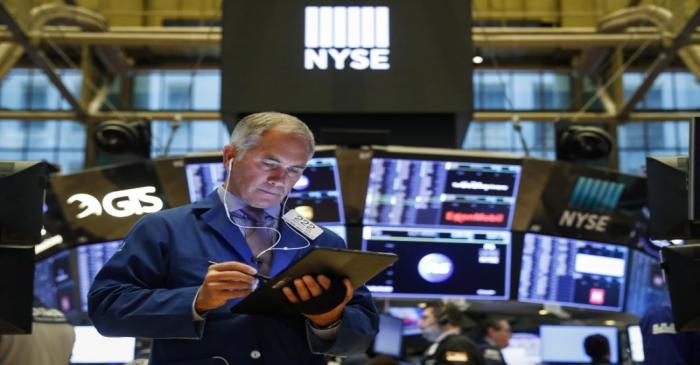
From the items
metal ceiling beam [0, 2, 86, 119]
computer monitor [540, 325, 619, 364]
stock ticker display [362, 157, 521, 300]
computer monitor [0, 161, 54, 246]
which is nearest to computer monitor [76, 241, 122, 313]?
stock ticker display [362, 157, 521, 300]

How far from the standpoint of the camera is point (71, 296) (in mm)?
7199

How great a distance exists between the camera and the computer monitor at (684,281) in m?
3.10

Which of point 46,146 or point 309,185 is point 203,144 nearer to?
point 46,146

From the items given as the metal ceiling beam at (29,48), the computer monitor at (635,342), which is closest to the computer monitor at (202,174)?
the metal ceiling beam at (29,48)

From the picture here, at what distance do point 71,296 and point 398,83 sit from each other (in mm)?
3069

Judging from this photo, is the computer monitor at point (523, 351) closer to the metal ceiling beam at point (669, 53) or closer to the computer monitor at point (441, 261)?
the computer monitor at point (441, 261)

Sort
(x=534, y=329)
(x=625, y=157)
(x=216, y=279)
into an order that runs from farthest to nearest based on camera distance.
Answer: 1. (x=625, y=157)
2. (x=534, y=329)
3. (x=216, y=279)

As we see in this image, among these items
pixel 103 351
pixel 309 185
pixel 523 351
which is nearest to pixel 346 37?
pixel 309 185

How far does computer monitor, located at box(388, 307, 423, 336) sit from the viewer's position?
1027 cm

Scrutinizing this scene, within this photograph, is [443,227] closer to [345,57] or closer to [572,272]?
[572,272]

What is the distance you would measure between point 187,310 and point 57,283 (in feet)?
17.6

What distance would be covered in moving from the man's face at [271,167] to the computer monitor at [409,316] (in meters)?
7.90

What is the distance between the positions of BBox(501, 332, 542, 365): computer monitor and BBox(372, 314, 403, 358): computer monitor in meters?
1.53

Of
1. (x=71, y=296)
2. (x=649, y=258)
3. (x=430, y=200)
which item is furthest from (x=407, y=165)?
(x=71, y=296)
